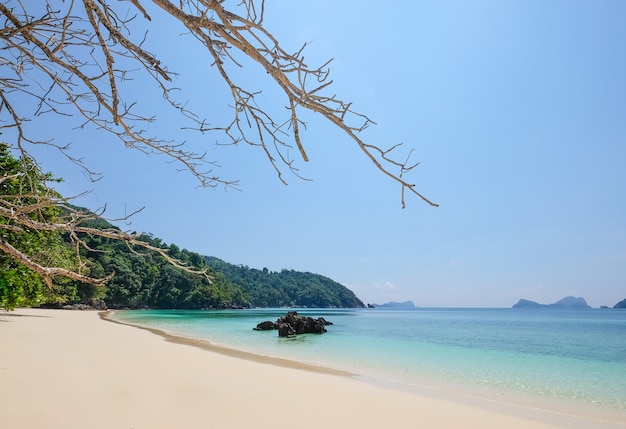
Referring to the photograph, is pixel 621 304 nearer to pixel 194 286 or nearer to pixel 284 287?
pixel 284 287

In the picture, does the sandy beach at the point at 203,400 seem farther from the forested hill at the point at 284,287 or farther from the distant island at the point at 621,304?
the distant island at the point at 621,304

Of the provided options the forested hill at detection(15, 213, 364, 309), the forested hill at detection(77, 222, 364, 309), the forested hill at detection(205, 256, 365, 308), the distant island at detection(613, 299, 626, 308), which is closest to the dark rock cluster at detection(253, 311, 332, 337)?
the forested hill at detection(77, 222, 364, 309)

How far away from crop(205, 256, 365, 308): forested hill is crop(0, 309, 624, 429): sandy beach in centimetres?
12174

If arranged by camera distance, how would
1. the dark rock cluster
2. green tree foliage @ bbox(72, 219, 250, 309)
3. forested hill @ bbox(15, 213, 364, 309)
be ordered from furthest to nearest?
green tree foliage @ bbox(72, 219, 250, 309)
forested hill @ bbox(15, 213, 364, 309)
the dark rock cluster

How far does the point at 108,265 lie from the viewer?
196 feet

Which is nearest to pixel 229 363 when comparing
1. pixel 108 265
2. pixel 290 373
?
pixel 290 373

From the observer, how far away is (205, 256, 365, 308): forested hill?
438ft

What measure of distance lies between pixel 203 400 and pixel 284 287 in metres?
140

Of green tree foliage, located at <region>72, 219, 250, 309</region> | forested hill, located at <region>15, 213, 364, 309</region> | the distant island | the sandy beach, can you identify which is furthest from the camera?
the distant island

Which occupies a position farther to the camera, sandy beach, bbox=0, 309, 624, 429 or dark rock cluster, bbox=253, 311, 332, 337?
dark rock cluster, bbox=253, 311, 332, 337

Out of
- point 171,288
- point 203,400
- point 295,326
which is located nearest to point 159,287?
point 171,288

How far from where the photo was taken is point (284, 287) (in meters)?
143

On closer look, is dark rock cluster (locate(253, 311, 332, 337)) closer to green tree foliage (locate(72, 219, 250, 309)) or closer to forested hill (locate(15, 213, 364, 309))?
forested hill (locate(15, 213, 364, 309))

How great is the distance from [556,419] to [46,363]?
834 cm
